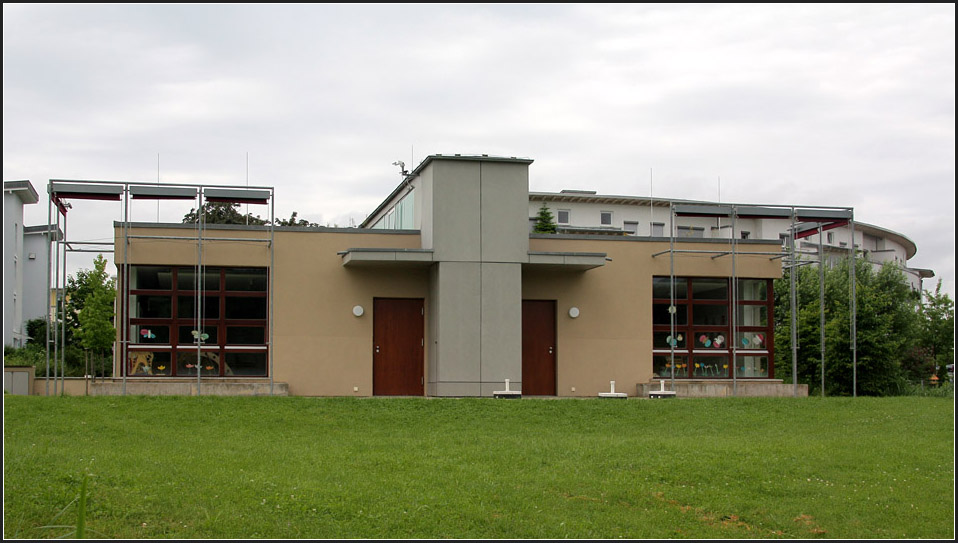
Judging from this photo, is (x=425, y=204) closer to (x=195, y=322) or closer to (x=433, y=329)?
(x=433, y=329)

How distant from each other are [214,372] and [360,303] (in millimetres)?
3719

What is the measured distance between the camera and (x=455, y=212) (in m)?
21.4

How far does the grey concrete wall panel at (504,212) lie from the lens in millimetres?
21547

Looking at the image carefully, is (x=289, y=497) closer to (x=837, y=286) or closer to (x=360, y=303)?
(x=360, y=303)

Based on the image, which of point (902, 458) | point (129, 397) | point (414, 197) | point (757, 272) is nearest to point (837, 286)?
point (757, 272)

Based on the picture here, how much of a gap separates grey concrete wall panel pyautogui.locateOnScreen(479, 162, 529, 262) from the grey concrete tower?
23 mm

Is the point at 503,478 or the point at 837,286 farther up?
the point at 837,286

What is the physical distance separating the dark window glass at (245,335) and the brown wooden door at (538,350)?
6.33 m

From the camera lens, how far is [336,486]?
1038 cm

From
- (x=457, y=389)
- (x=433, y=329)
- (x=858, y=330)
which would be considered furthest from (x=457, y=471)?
(x=858, y=330)

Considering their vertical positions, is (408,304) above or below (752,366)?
above

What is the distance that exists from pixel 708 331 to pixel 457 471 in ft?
45.8

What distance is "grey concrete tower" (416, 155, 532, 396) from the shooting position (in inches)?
832

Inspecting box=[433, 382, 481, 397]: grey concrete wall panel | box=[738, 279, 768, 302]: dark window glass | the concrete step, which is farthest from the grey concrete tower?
box=[738, 279, 768, 302]: dark window glass
